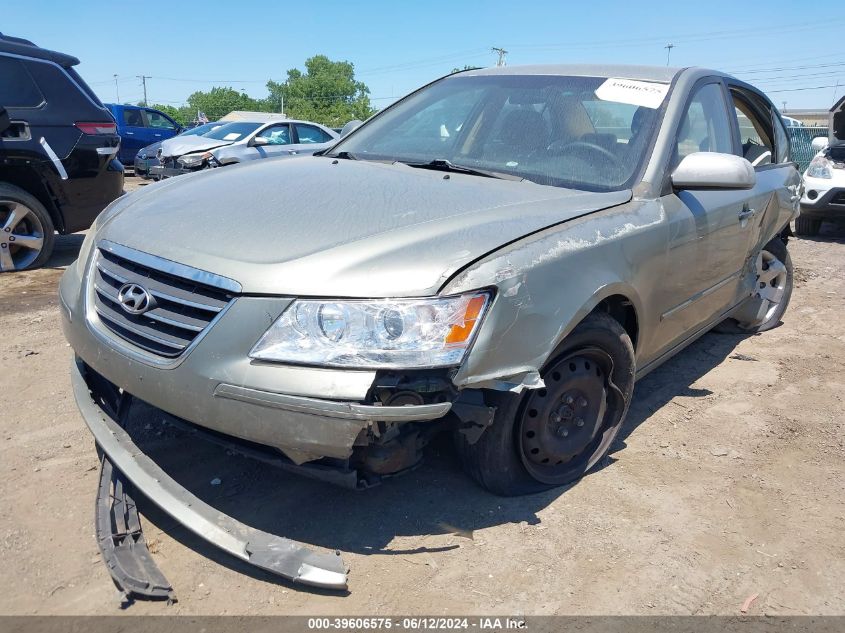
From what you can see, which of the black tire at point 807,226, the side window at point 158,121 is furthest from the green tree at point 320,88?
the black tire at point 807,226

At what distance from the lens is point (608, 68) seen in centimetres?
355

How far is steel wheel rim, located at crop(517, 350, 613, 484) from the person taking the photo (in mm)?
2637

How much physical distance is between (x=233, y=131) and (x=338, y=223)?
40.0 feet

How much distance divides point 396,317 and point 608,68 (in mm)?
2219

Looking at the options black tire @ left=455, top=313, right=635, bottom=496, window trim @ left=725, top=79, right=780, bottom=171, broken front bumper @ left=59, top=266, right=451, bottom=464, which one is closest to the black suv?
broken front bumper @ left=59, top=266, right=451, bottom=464

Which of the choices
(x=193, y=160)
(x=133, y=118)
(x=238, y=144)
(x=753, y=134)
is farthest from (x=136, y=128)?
(x=753, y=134)

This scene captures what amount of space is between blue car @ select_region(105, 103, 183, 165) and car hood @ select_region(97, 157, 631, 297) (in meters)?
16.5

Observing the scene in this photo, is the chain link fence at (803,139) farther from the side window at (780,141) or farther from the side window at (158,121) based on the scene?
the side window at (158,121)

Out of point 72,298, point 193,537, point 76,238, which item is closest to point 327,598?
point 193,537

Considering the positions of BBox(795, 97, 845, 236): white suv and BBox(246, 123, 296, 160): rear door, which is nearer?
BBox(795, 97, 845, 236): white suv

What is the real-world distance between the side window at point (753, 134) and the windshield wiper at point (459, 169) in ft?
6.36

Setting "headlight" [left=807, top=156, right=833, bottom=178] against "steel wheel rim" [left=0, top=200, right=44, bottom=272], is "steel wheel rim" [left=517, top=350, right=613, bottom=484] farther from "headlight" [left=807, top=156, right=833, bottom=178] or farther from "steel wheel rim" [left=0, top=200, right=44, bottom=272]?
"headlight" [left=807, top=156, right=833, bottom=178]

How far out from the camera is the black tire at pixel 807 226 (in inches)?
391

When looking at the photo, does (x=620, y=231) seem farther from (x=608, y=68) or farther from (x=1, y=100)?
(x=1, y=100)
